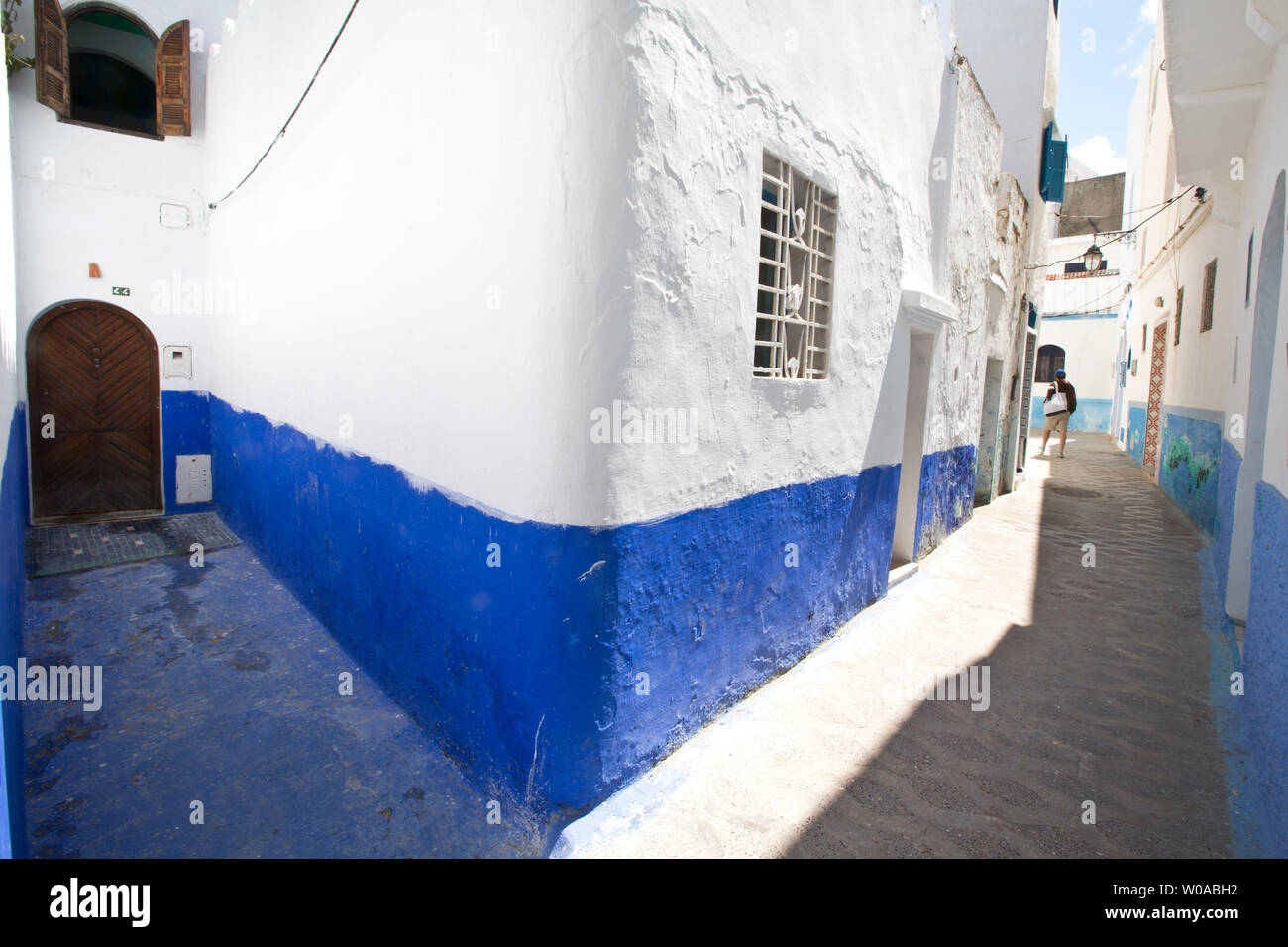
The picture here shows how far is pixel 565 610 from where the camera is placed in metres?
2.63

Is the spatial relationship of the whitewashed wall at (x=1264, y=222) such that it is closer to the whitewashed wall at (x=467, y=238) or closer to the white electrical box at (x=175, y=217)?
the whitewashed wall at (x=467, y=238)

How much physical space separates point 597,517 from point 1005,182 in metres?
8.80

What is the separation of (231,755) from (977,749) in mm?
3803

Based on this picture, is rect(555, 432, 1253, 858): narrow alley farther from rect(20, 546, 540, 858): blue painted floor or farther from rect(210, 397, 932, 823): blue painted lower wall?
rect(20, 546, 540, 858): blue painted floor

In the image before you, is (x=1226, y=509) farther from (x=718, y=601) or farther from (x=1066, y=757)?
(x=718, y=601)

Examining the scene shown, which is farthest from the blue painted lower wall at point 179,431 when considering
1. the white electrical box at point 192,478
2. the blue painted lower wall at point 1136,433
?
the blue painted lower wall at point 1136,433

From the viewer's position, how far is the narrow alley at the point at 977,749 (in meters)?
2.75

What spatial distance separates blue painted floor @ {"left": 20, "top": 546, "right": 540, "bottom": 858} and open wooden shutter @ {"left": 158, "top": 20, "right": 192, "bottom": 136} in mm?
5920

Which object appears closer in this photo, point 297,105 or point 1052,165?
point 297,105

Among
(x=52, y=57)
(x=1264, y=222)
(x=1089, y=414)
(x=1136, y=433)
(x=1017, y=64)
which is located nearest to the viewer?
(x=1264, y=222)

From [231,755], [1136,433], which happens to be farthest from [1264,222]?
[1136,433]

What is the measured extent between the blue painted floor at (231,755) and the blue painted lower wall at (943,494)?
525cm

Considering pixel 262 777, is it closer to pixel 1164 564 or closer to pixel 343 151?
pixel 343 151

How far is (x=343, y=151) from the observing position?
414 cm
